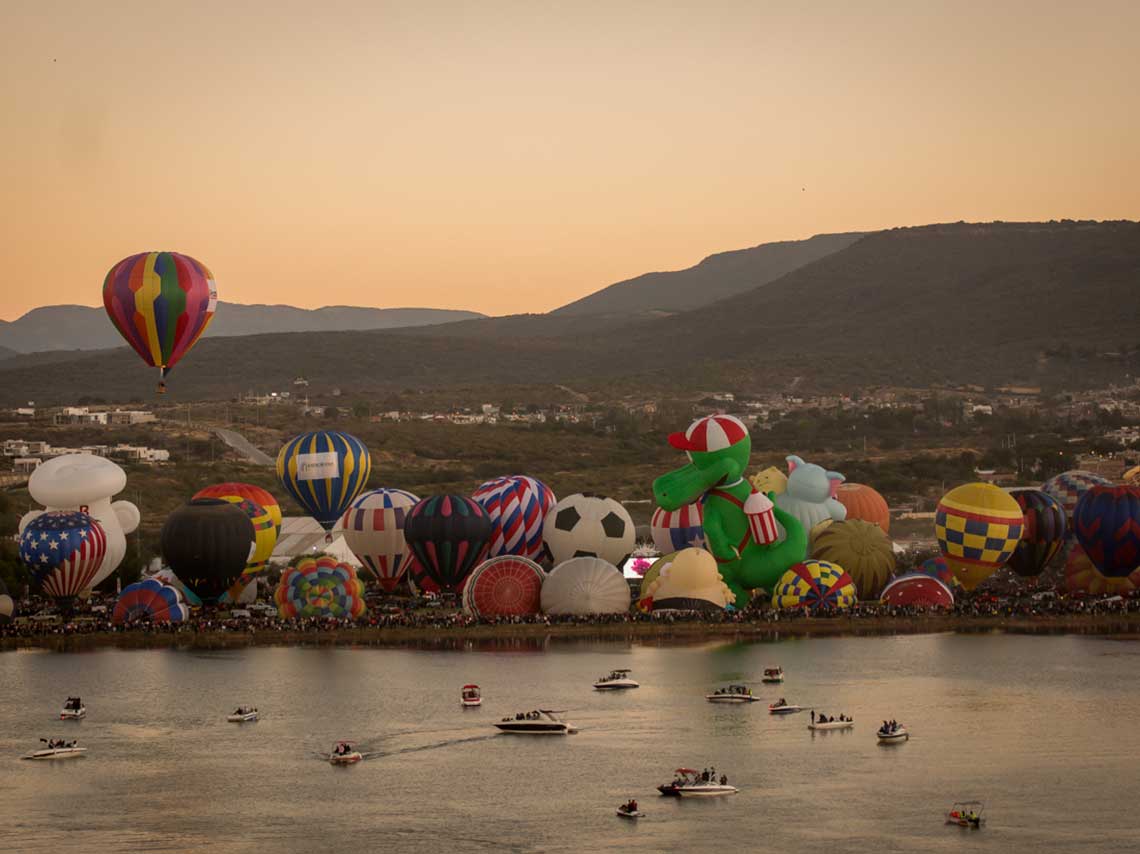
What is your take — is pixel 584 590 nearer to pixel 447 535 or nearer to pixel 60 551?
pixel 447 535

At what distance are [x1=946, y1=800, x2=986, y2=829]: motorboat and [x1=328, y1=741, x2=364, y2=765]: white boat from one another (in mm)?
10788

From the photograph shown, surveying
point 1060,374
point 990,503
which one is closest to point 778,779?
point 990,503

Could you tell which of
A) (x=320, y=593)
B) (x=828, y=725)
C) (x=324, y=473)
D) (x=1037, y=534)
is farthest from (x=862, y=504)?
(x=828, y=725)

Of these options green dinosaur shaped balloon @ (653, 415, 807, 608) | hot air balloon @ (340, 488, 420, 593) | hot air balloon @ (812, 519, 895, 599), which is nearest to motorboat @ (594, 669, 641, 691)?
green dinosaur shaped balloon @ (653, 415, 807, 608)

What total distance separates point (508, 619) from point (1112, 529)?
17.7 m

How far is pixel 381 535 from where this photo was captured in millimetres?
57000

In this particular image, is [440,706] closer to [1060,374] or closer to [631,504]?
[631,504]

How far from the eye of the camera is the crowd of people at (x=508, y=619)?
4966 cm

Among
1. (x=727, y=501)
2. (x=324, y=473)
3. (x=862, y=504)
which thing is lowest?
(x=862, y=504)

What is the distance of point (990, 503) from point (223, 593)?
72.2 ft

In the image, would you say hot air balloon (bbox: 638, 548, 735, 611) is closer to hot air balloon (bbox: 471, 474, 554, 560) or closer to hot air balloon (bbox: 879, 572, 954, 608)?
hot air balloon (bbox: 879, 572, 954, 608)

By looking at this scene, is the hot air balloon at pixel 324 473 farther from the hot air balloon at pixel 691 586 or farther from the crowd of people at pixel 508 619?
the hot air balloon at pixel 691 586

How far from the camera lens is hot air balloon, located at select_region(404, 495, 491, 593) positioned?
54.4m

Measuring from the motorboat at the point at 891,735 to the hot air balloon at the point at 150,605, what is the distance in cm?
2190
